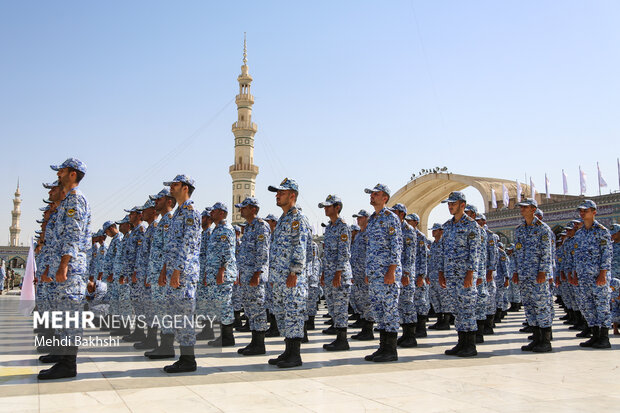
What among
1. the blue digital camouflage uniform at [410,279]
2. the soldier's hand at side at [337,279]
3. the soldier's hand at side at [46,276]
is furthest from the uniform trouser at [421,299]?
the soldier's hand at side at [46,276]

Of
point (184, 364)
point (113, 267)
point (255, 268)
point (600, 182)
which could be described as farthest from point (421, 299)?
point (600, 182)

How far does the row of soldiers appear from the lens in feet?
14.0

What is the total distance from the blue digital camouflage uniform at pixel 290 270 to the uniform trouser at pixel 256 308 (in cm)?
68

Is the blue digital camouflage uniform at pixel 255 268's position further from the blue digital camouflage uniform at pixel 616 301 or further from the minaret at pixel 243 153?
the minaret at pixel 243 153

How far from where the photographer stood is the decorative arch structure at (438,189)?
31.8 metres

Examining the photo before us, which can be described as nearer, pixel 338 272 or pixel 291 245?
pixel 291 245

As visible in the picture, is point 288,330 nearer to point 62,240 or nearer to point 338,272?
point 338,272

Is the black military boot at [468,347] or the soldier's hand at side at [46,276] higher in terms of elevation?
the soldier's hand at side at [46,276]

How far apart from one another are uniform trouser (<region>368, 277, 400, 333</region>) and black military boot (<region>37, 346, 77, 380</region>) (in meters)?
2.95

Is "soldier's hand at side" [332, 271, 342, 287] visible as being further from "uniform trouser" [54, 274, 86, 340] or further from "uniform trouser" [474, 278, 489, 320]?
"uniform trouser" [54, 274, 86, 340]

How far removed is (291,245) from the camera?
4.95m

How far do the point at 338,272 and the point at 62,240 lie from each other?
3377mm

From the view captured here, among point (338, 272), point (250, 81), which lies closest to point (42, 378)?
point (338, 272)

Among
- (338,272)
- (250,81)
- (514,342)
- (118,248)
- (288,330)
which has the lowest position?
(514,342)
